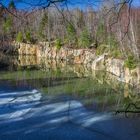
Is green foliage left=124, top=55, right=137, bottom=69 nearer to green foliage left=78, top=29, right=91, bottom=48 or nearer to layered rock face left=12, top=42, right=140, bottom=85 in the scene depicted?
layered rock face left=12, top=42, right=140, bottom=85

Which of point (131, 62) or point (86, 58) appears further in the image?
point (86, 58)

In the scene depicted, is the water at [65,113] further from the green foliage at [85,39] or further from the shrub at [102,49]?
the green foliage at [85,39]

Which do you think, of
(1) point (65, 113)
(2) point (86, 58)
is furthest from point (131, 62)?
(2) point (86, 58)

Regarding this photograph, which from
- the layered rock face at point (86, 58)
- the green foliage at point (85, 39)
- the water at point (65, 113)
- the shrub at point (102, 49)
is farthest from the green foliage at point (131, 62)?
the green foliage at point (85, 39)

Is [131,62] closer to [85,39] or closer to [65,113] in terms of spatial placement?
[65,113]

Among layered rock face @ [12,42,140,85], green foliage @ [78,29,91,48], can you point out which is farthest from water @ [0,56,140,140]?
green foliage @ [78,29,91,48]

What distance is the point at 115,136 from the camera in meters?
8.56

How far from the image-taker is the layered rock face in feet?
62.1

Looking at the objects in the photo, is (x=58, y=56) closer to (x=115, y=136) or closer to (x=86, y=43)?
(x=86, y=43)

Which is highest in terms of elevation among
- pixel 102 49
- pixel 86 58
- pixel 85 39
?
pixel 85 39

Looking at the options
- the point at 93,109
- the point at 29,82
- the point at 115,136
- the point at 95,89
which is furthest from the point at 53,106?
the point at 29,82

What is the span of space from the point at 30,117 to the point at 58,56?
82.5 feet

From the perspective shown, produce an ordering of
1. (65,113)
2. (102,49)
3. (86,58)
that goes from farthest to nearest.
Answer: (86,58)
(102,49)
(65,113)

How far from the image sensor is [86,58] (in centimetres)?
3020
